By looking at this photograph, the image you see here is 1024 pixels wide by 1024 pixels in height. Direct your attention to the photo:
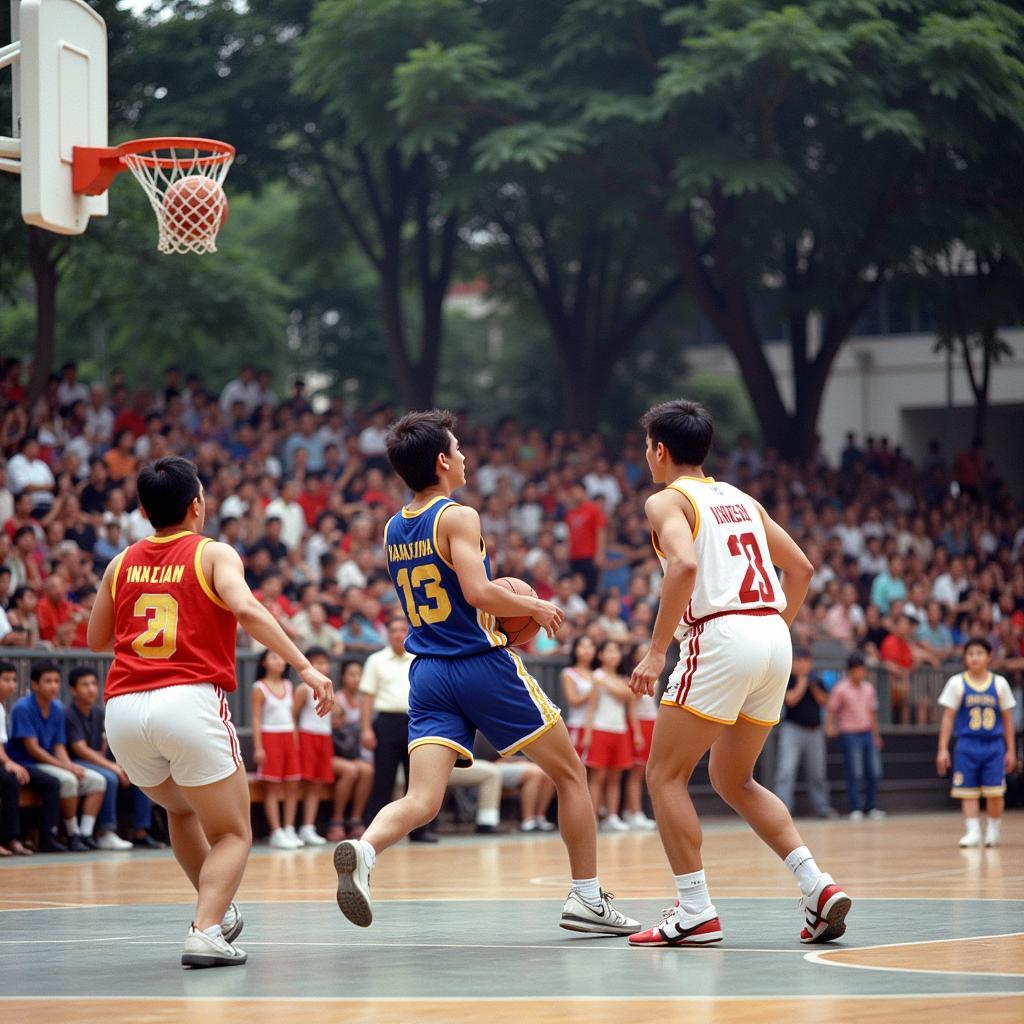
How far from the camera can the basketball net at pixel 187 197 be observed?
1251cm

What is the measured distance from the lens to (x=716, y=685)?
795 cm

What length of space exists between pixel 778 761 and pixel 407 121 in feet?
32.7

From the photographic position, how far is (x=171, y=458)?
26.0 feet

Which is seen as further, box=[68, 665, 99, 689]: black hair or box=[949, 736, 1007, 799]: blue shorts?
box=[949, 736, 1007, 799]: blue shorts

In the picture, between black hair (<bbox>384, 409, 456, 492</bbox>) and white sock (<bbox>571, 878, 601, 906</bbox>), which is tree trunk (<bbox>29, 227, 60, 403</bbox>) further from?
white sock (<bbox>571, 878, 601, 906</bbox>)

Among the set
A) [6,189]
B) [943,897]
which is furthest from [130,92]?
[943,897]

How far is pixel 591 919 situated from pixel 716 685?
1.31 meters

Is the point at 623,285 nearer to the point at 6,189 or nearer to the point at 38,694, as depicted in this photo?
the point at 6,189

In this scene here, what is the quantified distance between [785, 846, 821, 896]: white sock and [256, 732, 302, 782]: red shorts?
1005cm

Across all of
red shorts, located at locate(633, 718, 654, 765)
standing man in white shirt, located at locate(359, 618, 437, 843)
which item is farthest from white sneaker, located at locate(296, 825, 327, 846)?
red shorts, located at locate(633, 718, 654, 765)

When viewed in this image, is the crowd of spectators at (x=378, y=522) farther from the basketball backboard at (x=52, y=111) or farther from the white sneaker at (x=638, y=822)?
the basketball backboard at (x=52, y=111)

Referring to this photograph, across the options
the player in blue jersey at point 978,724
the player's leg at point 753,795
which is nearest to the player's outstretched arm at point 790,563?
the player's leg at point 753,795

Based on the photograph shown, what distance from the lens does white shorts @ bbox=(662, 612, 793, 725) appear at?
26.1 ft

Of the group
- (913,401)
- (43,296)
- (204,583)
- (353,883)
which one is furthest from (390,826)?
(913,401)
